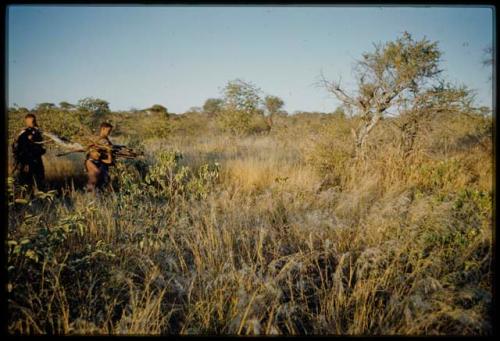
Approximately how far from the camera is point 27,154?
13.9 ft

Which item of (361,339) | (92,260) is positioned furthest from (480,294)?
(92,260)

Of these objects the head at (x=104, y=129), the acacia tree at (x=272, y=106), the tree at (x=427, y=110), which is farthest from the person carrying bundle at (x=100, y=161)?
the acacia tree at (x=272, y=106)

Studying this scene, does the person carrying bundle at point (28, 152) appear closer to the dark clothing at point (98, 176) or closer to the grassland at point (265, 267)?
the dark clothing at point (98, 176)

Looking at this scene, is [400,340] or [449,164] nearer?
[400,340]

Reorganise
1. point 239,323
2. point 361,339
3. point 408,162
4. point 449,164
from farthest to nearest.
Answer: point 408,162 → point 449,164 → point 239,323 → point 361,339

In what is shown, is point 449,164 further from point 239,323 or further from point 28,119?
point 28,119

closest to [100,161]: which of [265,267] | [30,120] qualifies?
[30,120]

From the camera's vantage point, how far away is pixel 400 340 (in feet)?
4.80

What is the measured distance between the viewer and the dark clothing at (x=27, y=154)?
4246mm

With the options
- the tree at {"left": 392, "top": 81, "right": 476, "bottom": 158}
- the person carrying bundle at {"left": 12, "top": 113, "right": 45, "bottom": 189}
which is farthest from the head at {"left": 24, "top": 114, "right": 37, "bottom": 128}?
the tree at {"left": 392, "top": 81, "right": 476, "bottom": 158}

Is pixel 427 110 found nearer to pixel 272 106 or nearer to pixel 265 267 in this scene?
pixel 265 267

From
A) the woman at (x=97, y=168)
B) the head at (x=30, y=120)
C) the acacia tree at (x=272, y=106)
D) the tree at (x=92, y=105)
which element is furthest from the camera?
the acacia tree at (x=272, y=106)

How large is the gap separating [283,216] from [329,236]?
75 centimetres

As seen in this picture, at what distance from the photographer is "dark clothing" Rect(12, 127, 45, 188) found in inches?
167
